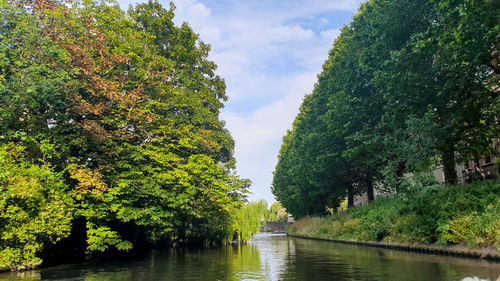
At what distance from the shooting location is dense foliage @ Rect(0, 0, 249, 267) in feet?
49.5

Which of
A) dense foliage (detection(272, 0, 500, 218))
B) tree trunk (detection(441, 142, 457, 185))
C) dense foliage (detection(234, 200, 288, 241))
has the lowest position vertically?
dense foliage (detection(234, 200, 288, 241))

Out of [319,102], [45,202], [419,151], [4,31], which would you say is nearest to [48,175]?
[45,202]

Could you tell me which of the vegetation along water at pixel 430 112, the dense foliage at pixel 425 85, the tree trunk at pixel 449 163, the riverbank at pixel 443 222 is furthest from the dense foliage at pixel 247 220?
A: the tree trunk at pixel 449 163

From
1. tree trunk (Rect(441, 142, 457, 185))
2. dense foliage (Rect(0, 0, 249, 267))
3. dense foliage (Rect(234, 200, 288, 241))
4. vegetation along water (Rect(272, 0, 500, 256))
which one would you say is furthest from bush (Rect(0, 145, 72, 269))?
tree trunk (Rect(441, 142, 457, 185))

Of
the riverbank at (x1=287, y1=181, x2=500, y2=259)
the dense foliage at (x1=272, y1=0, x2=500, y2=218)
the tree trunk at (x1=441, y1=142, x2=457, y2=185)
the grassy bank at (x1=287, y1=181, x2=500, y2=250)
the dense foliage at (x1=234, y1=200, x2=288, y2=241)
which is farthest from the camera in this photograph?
the dense foliage at (x1=234, y1=200, x2=288, y2=241)

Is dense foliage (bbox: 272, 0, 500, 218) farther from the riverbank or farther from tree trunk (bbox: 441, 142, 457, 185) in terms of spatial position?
the riverbank

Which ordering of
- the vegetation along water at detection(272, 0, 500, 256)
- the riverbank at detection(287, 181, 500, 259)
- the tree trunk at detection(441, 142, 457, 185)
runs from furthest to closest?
1. the tree trunk at detection(441, 142, 457, 185)
2. the vegetation along water at detection(272, 0, 500, 256)
3. the riverbank at detection(287, 181, 500, 259)

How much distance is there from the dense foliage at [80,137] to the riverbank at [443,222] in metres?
11.4

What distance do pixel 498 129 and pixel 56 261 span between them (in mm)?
24978

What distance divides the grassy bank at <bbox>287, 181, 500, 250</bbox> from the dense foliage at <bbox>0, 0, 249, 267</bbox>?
11572 mm

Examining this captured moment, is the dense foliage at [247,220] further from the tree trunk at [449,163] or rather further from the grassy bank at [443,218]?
the tree trunk at [449,163]

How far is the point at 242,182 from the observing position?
2961cm

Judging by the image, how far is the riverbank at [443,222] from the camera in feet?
44.8

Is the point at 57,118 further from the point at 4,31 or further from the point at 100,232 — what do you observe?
the point at 100,232
